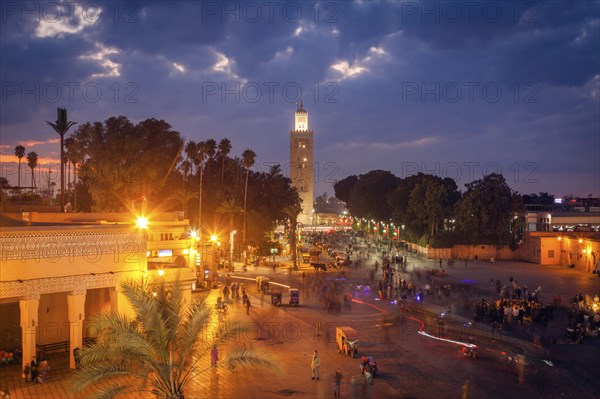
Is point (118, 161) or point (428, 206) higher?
point (118, 161)

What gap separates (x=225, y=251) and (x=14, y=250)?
137 feet

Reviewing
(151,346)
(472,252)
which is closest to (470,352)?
(151,346)

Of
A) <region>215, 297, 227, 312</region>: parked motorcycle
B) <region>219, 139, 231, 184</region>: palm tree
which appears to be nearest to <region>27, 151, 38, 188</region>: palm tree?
<region>219, 139, 231, 184</region>: palm tree

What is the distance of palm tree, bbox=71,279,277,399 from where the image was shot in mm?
11320

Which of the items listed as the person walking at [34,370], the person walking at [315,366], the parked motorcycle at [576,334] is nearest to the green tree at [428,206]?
the parked motorcycle at [576,334]

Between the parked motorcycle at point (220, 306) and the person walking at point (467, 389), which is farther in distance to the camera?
the parked motorcycle at point (220, 306)

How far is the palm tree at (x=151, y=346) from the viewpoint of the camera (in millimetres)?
11320

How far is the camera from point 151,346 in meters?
11.5

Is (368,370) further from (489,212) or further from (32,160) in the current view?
(32,160)

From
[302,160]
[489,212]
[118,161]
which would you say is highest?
[302,160]

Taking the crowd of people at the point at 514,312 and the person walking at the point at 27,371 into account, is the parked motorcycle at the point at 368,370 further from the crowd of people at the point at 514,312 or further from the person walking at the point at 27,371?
the person walking at the point at 27,371

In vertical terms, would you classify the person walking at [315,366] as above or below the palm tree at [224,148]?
below

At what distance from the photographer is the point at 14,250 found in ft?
56.6

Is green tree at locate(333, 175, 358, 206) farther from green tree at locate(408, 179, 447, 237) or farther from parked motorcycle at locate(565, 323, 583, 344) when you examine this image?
parked motorcycle at locate(565, 323, 583, 344)
